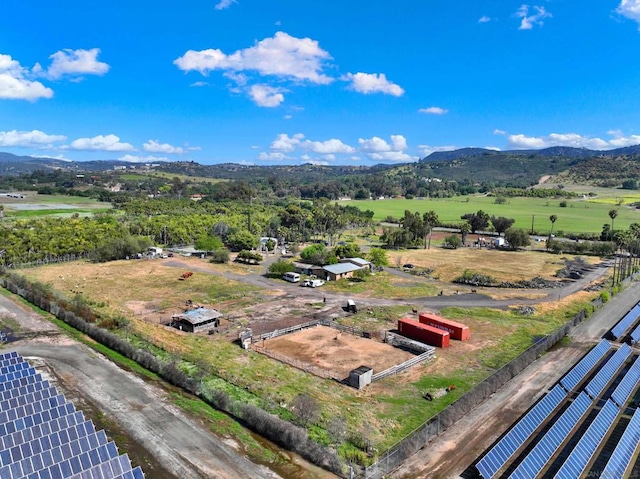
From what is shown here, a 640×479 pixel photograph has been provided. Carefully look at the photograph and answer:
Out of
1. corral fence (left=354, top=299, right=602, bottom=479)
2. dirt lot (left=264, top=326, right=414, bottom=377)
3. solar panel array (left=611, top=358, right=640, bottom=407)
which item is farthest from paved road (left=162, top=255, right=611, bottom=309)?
solar panel array (left=611, top=358, right=640, bottom=407)

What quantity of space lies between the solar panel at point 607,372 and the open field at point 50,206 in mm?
135132

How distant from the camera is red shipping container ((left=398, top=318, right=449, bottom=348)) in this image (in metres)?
40.2

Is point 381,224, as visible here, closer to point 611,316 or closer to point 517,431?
point 611,316

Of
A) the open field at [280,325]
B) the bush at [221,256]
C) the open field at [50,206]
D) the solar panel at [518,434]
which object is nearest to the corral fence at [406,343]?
the open field at [280,325]

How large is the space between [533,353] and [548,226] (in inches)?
4256

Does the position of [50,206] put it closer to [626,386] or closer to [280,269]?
[280,269]

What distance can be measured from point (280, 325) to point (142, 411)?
19110 millimetres

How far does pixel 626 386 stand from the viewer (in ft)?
102

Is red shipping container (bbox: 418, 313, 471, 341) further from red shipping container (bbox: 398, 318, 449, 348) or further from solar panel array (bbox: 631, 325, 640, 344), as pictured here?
solar panel array (bbox: 631, 325, 640, 344)

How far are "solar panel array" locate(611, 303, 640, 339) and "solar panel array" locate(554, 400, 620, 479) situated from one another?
54.2ft

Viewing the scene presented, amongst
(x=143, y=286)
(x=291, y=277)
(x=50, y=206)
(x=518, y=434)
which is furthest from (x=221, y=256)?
(x=50, y=206)

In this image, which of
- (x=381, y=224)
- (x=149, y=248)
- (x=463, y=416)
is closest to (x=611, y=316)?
(x=463, y=416)

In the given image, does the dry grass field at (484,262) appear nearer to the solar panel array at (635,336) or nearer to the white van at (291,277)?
the white van at (291,277)

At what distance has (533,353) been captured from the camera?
36531mm
